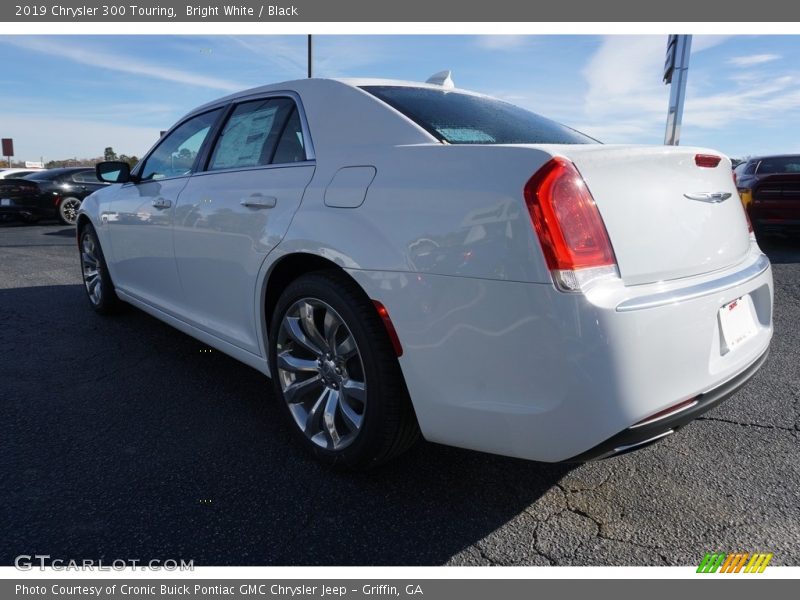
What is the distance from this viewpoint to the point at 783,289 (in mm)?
5844

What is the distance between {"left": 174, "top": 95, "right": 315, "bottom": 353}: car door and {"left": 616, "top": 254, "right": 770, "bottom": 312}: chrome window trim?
4.46 ft

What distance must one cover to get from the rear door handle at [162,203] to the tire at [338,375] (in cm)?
132

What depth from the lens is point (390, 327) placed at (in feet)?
6.41

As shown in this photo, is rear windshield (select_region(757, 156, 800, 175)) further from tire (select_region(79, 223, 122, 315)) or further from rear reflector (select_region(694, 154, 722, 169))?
tire (select_region(79, 223, 122, 315))

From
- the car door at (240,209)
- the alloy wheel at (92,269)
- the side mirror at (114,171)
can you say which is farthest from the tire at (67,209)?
the car door at (240,209)

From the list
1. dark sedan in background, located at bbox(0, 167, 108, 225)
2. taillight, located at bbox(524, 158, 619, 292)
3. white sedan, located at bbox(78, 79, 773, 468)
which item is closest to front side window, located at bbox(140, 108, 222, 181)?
white sedan, located at bbox(78, 79, 773, 468)

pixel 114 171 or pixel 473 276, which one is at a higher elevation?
pixel 114 171

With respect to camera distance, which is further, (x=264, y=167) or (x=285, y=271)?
(x=264, y=167)

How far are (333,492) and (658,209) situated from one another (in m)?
1.57

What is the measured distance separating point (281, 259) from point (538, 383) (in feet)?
4.09

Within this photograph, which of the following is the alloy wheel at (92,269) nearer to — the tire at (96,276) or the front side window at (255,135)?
the tire at (96,276)

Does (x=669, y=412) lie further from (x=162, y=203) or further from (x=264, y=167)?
(x=162, y=203)

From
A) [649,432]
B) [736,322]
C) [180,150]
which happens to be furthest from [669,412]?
[180,150]

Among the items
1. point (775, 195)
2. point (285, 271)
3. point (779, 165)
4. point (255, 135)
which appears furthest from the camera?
point (779, 165)
